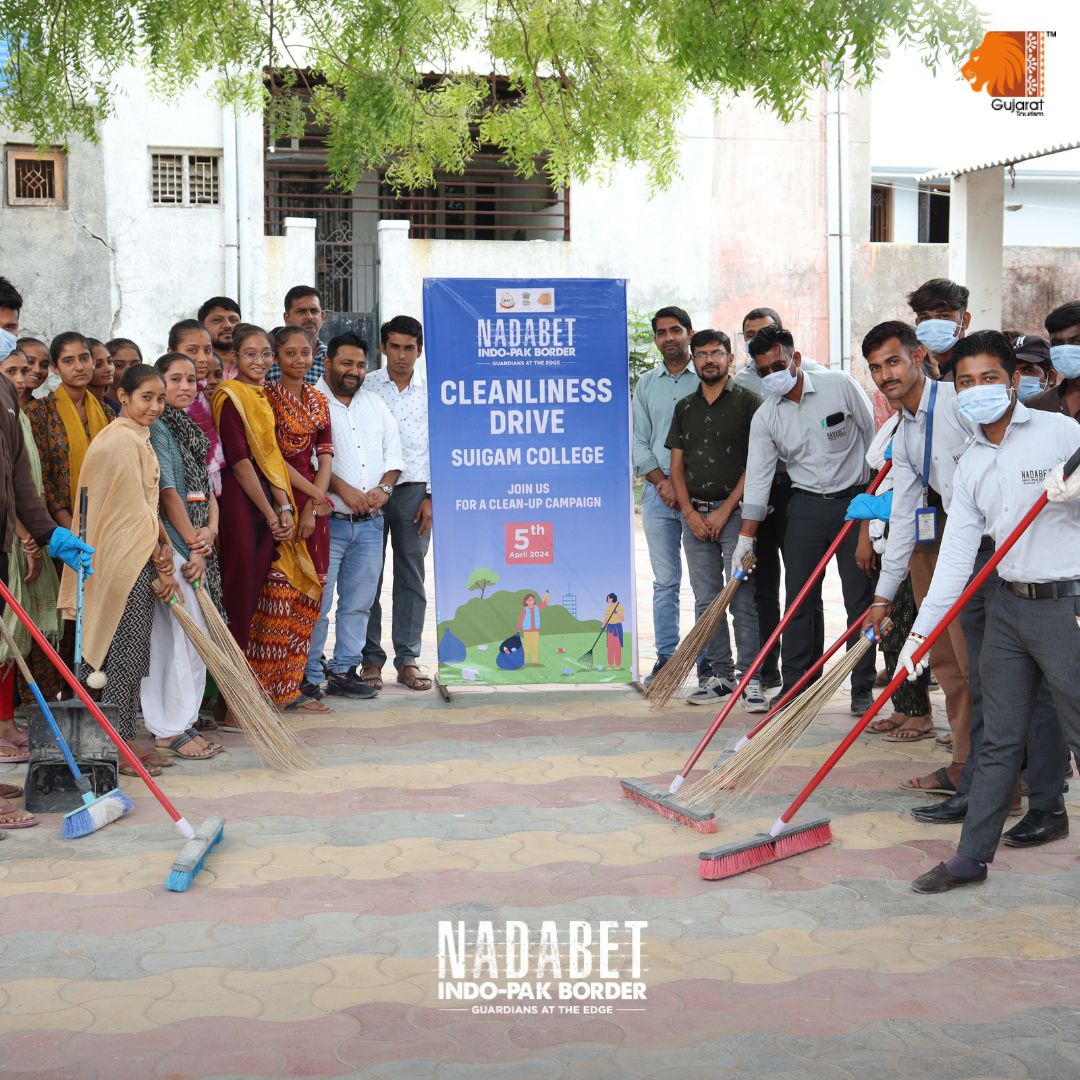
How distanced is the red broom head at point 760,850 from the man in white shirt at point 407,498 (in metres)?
3.08

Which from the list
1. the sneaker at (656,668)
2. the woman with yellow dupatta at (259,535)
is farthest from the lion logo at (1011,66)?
the woman with yellow dupatta at (259,535)

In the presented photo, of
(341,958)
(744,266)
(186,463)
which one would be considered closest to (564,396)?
(186,463)

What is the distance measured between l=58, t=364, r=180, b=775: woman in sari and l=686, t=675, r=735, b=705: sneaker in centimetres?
266

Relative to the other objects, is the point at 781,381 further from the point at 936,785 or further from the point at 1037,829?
the point at 1037,829

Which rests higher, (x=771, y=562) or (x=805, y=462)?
(x=805, y=462)

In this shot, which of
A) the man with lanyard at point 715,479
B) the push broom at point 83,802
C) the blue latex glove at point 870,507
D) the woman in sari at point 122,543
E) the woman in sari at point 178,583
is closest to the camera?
the push broom at point 83,802

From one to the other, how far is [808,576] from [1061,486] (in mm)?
2597

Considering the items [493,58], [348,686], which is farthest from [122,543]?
[493,58]

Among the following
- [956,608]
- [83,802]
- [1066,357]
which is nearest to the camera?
[956,608]

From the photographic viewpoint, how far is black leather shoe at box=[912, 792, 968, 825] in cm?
488

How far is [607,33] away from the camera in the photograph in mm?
7852

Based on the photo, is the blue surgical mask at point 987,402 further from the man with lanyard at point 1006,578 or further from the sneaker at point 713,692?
the sneaker at point 713,692

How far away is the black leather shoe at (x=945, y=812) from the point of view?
16.0 feet

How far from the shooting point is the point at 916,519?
5.18 m
